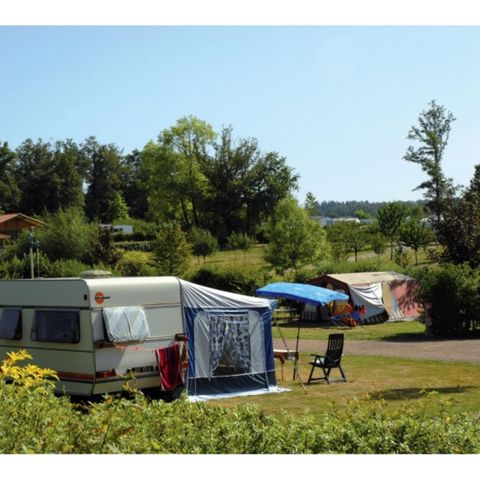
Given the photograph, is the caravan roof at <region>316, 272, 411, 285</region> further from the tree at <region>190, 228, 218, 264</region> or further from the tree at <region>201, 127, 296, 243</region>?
the tree at <region>201, 127, 296, 243</region>

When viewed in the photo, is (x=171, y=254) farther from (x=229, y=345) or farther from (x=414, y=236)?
(x=229, y=345)

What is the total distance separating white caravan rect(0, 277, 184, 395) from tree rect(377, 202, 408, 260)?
157 ft

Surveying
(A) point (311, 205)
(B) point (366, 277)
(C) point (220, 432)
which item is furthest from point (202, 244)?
(C) point (220, 432)

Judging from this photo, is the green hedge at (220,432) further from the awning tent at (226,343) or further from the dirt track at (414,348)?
the dirt track at (414,348)

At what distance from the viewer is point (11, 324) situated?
13.2 m

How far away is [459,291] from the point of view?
935 inches

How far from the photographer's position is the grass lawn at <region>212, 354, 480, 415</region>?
40.5 ft

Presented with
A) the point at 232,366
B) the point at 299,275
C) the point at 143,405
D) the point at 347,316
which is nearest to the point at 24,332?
the point at 232,366

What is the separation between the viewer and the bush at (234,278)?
3262 cm

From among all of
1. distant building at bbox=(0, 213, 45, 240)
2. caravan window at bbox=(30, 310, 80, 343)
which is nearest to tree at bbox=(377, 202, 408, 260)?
distant building at bbox=(0, 213, 45, 240)

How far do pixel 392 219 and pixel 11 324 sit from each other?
162 ft

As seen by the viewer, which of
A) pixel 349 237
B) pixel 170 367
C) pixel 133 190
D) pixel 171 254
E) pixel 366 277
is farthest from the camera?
pixel 133 190

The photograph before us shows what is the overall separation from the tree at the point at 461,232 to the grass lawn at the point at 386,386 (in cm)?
926

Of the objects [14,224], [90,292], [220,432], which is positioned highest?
[14,224]
